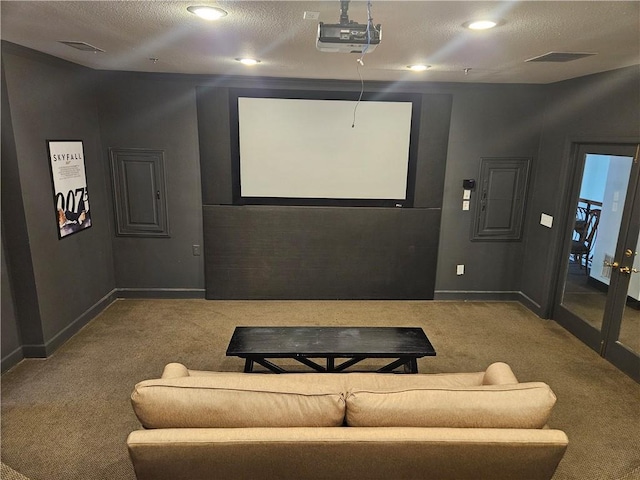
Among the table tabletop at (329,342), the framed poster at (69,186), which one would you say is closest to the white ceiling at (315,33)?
the framed poster at (69,186)

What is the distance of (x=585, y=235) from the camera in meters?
4.15

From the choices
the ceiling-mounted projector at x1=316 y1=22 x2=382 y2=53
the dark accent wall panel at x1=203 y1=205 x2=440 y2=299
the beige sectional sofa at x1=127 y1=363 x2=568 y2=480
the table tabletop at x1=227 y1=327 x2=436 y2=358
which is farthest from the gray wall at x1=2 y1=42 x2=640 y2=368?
the ceiling-mounted projector at x1=316 y1=22 x2=382 y2=53

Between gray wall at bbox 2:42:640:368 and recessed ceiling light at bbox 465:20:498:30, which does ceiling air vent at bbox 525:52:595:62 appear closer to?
gray wall at bbox 2:42:640:368

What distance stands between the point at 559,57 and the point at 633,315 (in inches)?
88.4

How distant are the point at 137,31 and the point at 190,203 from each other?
7.89 ft

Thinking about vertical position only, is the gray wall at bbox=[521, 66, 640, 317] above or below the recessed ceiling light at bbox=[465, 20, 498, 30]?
below

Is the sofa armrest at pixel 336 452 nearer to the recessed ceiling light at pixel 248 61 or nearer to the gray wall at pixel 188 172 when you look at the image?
the gray wall at pixel 188 172

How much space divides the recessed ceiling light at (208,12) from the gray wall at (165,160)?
250 centimetres

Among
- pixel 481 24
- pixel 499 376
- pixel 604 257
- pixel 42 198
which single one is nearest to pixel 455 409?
pixel 499 376

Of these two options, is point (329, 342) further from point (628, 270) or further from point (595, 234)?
point (595, 234)

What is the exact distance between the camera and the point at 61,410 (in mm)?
2969

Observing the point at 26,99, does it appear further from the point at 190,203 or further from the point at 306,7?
the point at 306,7

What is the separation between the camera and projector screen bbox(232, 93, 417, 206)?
465cm

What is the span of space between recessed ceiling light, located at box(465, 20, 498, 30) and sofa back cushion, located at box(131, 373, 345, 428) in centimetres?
203
